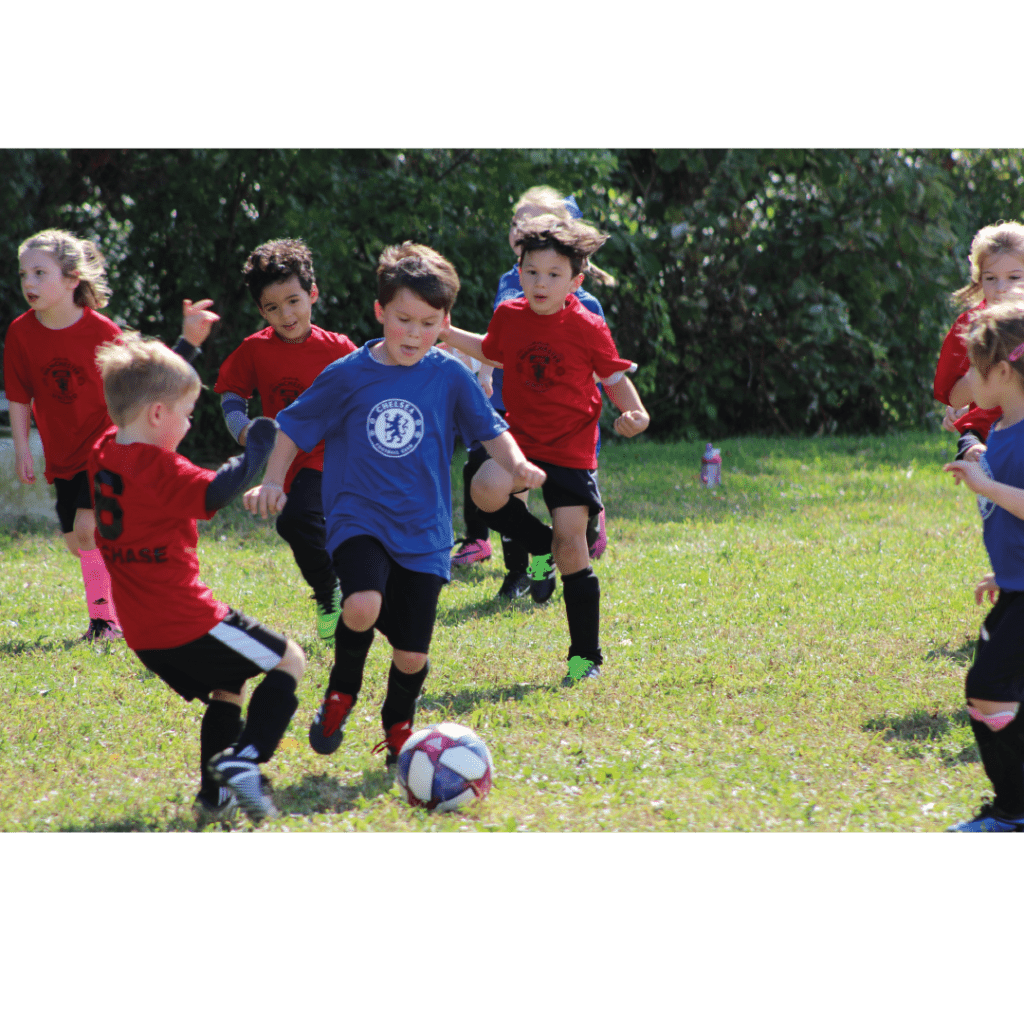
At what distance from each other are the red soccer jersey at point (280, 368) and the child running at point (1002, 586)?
3034 mm

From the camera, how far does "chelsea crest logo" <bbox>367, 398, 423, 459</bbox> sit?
165 inches

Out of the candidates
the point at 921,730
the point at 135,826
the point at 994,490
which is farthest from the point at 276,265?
the point at 921,730

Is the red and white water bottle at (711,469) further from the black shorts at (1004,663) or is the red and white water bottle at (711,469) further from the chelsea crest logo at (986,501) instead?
the black shorts at (1004,663)

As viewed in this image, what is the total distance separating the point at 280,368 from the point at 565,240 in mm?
1532

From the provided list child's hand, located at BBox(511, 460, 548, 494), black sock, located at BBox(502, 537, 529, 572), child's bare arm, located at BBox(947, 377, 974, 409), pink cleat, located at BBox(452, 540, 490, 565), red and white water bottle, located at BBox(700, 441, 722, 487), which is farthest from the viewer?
red and white water bottle, located at BBox(700, 441, 722, 487)

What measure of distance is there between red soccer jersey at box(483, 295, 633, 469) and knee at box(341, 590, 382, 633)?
1617 millimetres

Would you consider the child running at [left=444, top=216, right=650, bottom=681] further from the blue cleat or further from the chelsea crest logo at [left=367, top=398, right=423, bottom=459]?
the blue cleat

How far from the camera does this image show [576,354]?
5418 millimetres

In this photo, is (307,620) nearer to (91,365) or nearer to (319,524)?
(319,524)

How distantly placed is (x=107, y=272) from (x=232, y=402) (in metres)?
7.29

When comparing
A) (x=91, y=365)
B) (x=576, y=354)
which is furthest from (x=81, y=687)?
(x=576, y=354)

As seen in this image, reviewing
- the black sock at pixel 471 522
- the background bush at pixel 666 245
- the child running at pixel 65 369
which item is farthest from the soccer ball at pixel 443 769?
the background bush at pixel 666 245

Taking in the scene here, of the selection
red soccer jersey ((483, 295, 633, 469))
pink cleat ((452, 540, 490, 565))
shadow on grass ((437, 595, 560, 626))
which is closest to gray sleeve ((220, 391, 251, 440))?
red soccer jersey ((483, 295, 633, 469))

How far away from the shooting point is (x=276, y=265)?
5410mm
